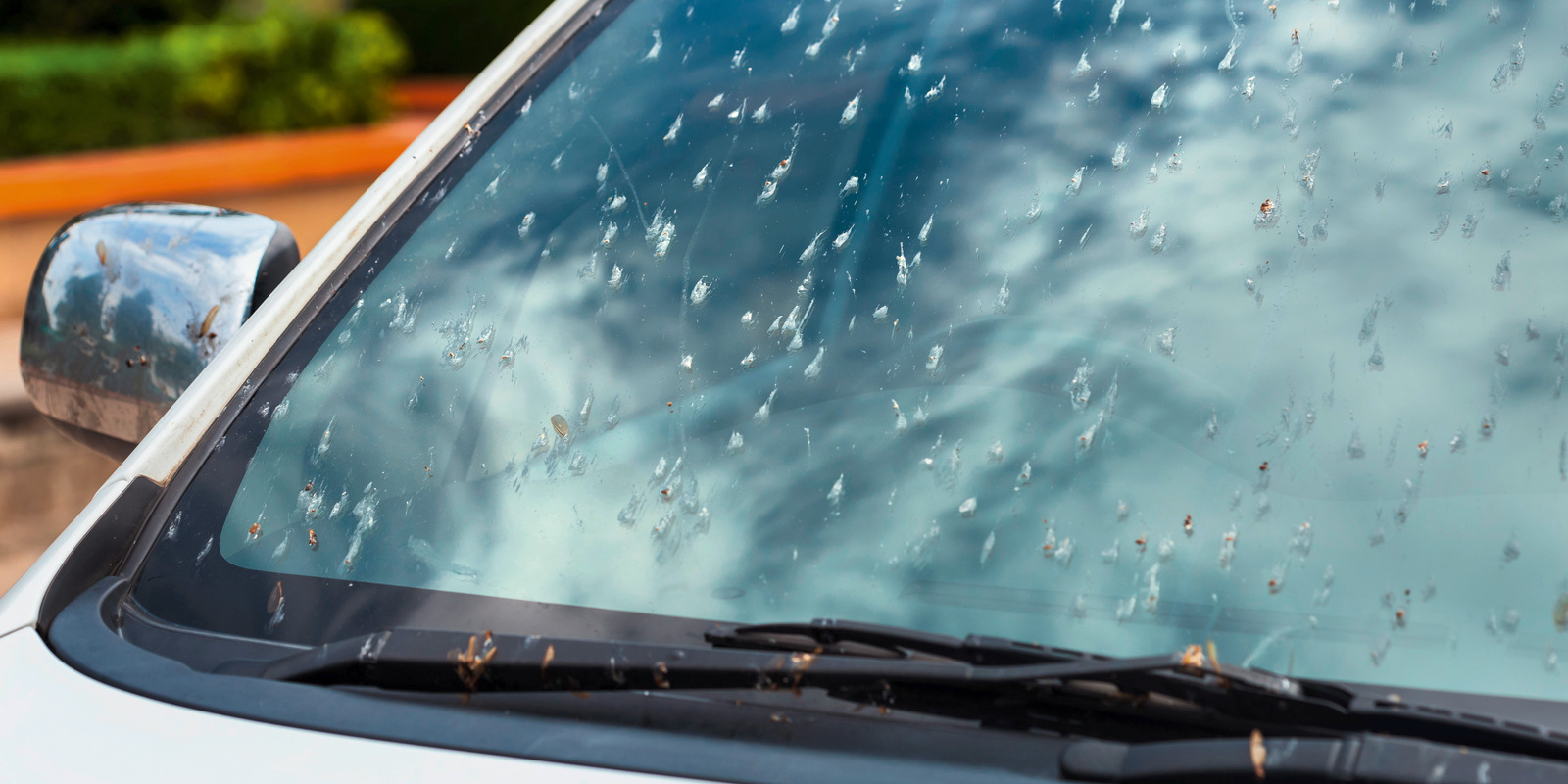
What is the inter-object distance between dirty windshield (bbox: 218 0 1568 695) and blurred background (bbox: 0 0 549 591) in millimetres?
5078

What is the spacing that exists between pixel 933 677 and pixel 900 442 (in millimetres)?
251

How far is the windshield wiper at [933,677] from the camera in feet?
2.91

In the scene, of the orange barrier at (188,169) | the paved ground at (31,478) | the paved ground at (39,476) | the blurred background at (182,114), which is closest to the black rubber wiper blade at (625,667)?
the paved ground at (31,478)

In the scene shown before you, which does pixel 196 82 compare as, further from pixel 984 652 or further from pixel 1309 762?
pixel 1309 762

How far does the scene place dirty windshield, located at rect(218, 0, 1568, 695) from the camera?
1.00m

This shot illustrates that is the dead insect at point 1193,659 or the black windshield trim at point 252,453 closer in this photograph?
the dead insect at point 1193,659

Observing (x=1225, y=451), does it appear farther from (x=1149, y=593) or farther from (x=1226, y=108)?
(x=1226, y=108)

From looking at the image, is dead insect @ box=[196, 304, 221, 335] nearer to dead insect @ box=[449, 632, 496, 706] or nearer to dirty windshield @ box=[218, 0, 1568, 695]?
dirty windshield @ box=[218, 0, 1568, 695]

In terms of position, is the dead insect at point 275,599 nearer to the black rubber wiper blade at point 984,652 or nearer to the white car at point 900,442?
the white car at point 900,442

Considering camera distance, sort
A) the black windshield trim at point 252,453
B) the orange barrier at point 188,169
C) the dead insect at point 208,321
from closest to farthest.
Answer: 1. the black windshield trim at point 252,453
2. the dead insect at point 208,321
3. the orange barrier at point 188,169

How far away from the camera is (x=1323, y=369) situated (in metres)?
1.06

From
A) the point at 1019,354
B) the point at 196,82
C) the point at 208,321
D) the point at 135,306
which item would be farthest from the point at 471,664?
the point at 196,82

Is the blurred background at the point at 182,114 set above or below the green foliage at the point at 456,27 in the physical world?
below

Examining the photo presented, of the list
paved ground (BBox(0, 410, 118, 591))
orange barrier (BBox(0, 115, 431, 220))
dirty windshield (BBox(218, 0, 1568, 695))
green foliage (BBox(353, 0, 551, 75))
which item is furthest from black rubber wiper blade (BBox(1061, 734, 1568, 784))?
green foliage (BBox(353, 0, 551, 75))
